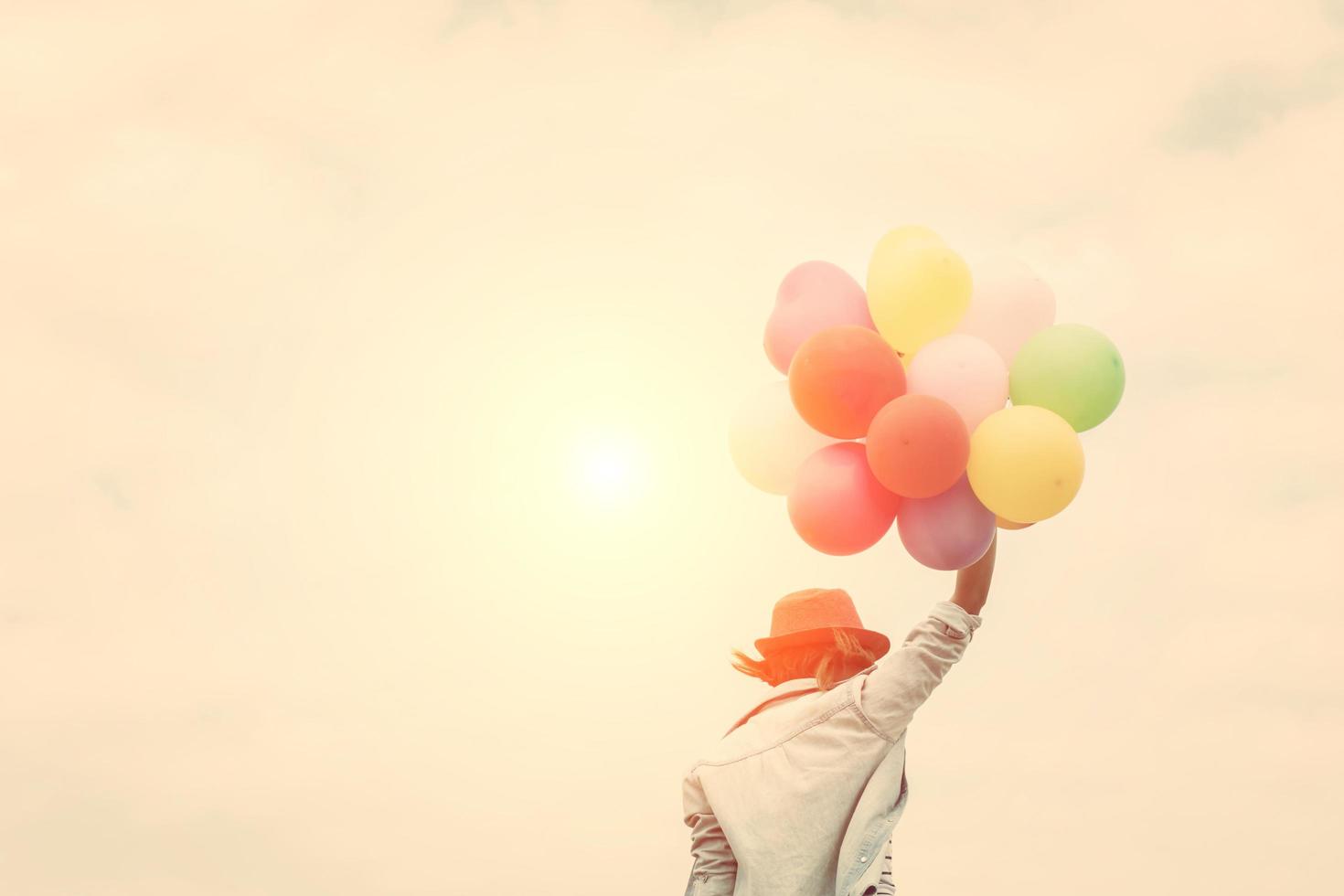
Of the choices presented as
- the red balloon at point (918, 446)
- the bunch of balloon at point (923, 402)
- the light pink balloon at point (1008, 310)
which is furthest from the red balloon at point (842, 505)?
the light pink balloon at point (1008, 310)

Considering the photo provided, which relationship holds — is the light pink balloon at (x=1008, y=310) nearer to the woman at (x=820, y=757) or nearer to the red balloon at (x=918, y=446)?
the red balloon at (x=918, y=446)

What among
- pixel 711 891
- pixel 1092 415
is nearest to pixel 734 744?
pixel 711 891

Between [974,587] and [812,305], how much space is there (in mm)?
1015

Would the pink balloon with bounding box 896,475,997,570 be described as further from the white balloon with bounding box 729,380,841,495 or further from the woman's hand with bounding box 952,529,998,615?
the white balloon with bounding box 729,380,841,495

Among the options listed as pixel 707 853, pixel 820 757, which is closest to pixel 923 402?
pixel 820 757

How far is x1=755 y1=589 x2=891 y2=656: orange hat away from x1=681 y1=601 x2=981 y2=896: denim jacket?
0.19m

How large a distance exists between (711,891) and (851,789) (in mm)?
606

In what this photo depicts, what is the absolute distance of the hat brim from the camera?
4.11 meters

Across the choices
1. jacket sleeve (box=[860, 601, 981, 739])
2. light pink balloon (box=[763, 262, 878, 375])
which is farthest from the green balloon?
jacket sleeve (box=[860, 601, 981, 739])

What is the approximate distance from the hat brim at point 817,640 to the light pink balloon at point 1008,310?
3.05ft

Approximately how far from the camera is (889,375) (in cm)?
386

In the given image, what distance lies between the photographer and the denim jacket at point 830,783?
369cm

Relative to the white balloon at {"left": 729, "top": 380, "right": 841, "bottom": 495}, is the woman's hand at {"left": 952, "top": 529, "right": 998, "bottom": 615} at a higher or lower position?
lower

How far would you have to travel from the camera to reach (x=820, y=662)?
4.11m
